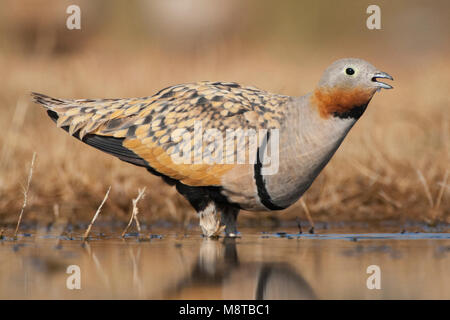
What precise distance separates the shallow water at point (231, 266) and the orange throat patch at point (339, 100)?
1037 millimetres

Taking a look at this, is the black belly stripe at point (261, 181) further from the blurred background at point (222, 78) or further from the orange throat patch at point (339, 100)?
the blurred background at point (222, 78)

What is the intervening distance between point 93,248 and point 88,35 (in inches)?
465

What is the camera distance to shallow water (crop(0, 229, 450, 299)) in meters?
5.17

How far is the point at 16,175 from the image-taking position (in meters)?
9.16

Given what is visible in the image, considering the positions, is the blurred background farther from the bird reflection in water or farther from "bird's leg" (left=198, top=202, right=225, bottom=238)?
the bird reflection in water

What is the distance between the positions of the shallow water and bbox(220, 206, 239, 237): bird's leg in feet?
0.48

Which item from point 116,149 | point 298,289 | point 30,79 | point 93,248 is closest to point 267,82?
point 30,79

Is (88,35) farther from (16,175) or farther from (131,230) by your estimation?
(131,230)

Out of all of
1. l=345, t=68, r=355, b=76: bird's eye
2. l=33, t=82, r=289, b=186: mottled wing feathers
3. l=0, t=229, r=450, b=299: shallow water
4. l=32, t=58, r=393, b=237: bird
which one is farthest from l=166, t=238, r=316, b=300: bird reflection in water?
l=345, t=68, r=355, b=76: bird's eye

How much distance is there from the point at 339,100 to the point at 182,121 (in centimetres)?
135

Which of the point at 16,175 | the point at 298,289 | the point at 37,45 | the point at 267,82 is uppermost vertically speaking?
the point at 37,45

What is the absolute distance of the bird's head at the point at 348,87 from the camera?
6.86 metres

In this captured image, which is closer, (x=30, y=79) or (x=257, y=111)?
(x=257, y=111)

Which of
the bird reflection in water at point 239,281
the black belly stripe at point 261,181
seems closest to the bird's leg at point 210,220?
the black belly stripe at point 261,181
